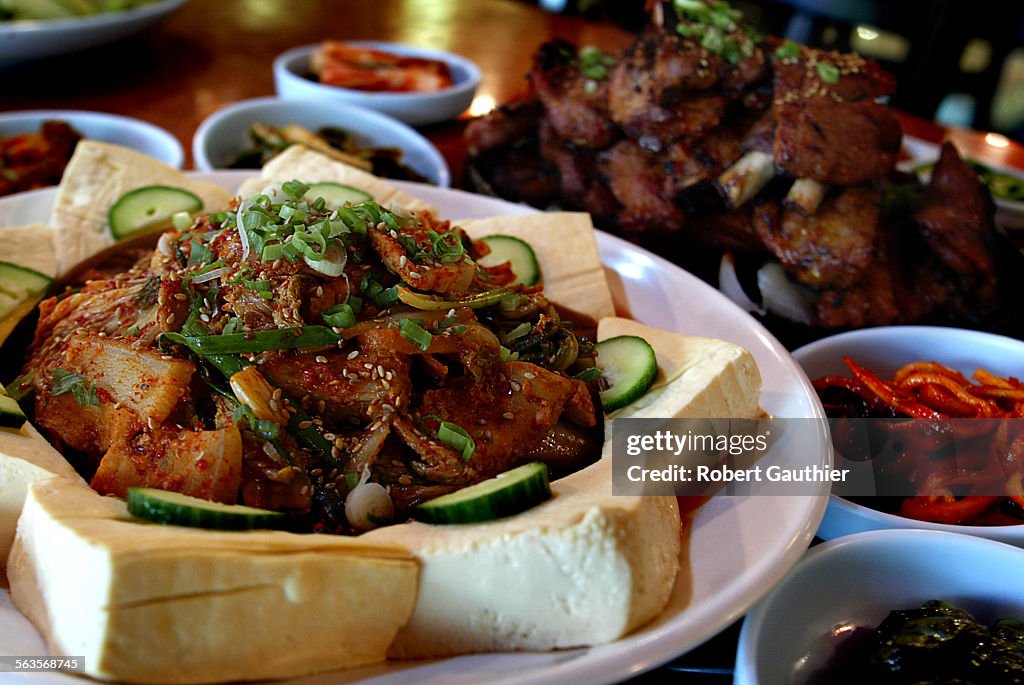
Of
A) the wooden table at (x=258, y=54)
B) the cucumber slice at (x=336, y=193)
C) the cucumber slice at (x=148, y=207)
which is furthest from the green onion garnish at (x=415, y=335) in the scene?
the wooden table at (x=258, y=54)

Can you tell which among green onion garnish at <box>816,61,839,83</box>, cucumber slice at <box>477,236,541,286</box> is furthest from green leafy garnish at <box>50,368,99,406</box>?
green onion garnish at <box>816,61,839,83</box>

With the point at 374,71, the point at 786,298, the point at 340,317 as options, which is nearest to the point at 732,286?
the point at 786,298

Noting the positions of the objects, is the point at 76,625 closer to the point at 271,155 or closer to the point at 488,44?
the point at 271,155

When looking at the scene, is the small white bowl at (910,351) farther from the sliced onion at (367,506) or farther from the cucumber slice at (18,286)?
the cucumber slice at (18,286)

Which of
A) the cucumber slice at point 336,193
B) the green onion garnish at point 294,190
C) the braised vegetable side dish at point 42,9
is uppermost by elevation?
the green onion garnish at point 294,190

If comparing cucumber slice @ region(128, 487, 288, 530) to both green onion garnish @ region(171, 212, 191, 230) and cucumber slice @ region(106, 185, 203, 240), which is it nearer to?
green onion garnish @ region(171, 212, 191, 230)

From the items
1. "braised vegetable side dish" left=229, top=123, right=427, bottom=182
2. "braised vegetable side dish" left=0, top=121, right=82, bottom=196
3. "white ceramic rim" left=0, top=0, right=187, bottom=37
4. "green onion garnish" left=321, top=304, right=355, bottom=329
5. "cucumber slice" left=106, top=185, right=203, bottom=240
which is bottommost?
"braised vegetable side dish" left=0, top=121, right=82, bottom=196
